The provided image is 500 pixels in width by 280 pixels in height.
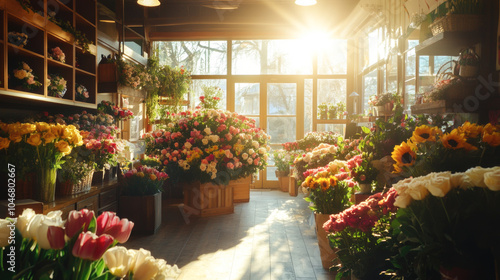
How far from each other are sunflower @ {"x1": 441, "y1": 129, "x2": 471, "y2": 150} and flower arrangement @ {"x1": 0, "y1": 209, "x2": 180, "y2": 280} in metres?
1.43

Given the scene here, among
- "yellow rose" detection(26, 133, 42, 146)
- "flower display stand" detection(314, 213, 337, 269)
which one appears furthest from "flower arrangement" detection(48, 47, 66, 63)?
"flower display stand" detection(314, 213, 337, 269)

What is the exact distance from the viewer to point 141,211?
4.42 m

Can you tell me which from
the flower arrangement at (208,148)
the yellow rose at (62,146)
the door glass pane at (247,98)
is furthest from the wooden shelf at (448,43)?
the door glass pane at (247,98)

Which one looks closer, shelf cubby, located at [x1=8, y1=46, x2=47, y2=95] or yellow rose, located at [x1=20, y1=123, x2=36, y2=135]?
yellow rose, located at [x1=20, y1=123, x2=36, y2=135]

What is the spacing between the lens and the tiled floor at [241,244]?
11.0ft

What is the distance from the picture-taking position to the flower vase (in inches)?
129

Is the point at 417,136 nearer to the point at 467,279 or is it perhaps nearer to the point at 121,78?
the point at 467,279

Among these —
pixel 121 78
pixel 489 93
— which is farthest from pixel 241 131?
pixel 489 93

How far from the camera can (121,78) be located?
5266 mm

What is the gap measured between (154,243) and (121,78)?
2.23 metres

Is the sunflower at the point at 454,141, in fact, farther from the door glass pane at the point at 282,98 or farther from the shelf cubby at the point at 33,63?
the door glass pane at the point at 282,98

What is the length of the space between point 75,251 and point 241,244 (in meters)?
3.56

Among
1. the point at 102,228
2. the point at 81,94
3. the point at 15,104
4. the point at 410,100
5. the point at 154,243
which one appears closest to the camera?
the point at 102,228

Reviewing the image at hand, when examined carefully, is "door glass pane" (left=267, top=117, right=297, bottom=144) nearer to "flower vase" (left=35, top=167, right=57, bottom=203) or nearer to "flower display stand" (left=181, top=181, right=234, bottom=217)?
"flower display stand" (left=181, top=181, right=234, bottom=217)
